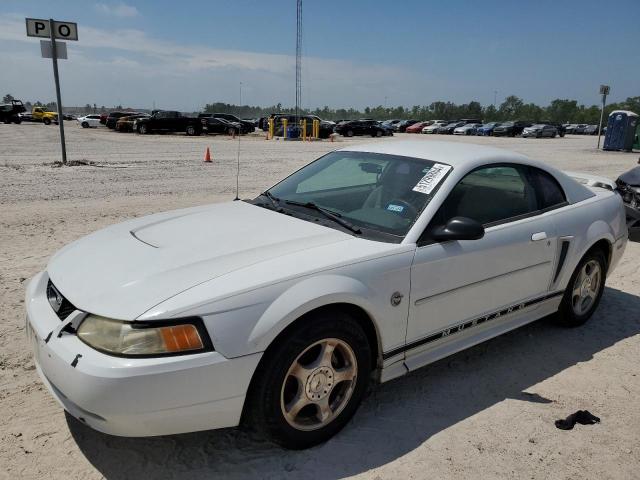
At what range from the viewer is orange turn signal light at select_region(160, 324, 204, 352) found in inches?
87.3

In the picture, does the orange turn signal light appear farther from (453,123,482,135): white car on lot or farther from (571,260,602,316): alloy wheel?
(453,123,482,135): white car on lot

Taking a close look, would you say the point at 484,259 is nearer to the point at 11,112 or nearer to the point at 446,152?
the point at 446,152

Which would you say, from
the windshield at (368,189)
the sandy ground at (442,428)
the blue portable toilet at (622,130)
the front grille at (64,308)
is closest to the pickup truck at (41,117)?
the blue portable toilet at (622,130)

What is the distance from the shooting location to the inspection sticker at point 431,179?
10.6ft

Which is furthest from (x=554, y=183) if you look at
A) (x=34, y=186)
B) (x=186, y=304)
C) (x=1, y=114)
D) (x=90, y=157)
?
(x=1, y=114)

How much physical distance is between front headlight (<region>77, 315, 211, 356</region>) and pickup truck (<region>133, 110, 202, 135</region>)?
112 ft

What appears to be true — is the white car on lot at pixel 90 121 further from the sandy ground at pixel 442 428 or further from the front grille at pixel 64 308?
the front grille at pixel 64 308

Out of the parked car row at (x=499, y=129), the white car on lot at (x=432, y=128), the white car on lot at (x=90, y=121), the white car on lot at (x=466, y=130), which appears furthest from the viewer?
the white car on lot at (x=432, y=128)

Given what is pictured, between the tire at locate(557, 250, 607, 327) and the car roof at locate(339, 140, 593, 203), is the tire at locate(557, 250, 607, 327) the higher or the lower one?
the lower one

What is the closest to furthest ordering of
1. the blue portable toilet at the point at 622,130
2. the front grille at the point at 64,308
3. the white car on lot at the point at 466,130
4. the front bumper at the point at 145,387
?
the front bumper at the point at 145,387, the front grille at the point at 64,308, the blue portable toilet at the point at 622,130, the white car on lot at the point at 466,130

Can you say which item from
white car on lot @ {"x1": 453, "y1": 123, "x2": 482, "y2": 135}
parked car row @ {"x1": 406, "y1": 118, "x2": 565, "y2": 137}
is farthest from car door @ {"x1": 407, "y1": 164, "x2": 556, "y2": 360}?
white car on lot @ {"x1": 453, "y1": 123, "x2": 482, "y2": 135}

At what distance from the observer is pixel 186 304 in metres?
2.26

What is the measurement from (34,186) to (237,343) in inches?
385

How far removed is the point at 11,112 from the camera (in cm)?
4394
